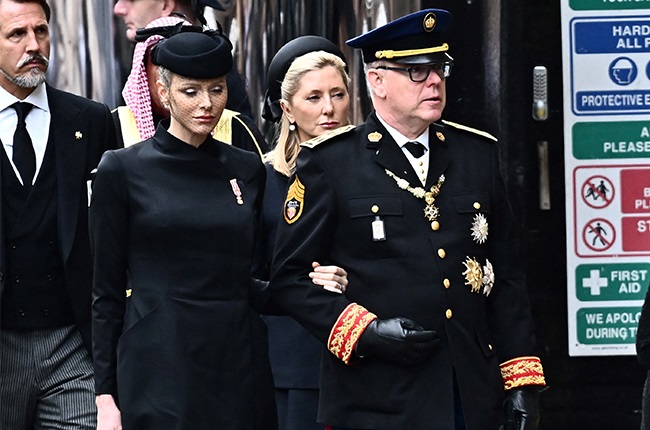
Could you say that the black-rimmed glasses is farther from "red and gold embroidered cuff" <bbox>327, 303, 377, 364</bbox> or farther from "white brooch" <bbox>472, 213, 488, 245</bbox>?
"red and gold embroidered cuff" <bbox>327, 303, 377, 364</bbox>

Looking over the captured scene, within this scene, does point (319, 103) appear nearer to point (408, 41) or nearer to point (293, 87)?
point (293, 87)

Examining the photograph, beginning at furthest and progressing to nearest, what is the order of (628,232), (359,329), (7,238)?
(628,232), (7,238), (359,329)

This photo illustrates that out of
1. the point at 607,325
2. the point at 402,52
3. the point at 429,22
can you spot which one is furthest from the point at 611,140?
the point at 402,52

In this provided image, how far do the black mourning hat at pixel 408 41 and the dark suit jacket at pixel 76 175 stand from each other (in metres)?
1.34

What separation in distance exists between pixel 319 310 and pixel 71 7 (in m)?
3.34

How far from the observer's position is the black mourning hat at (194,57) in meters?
5.47

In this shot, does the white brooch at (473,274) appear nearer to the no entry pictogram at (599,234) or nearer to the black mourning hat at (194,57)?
the black mourning hat at (194,57)

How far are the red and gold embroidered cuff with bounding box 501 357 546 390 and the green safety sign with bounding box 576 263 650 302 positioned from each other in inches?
107

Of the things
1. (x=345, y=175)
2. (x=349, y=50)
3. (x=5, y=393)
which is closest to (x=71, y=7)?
(x=349, y=50)

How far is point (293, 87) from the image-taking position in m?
6.39

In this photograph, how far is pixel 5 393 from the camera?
19.7 ft

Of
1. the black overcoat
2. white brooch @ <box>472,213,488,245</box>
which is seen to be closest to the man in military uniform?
white brooch @ <box>472,213,488,245</box>

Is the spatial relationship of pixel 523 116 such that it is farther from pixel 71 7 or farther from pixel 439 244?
pixel 439 244

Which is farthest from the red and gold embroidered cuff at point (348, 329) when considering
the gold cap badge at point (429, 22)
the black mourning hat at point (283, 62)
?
the black mourning hat at point (283, 62)
